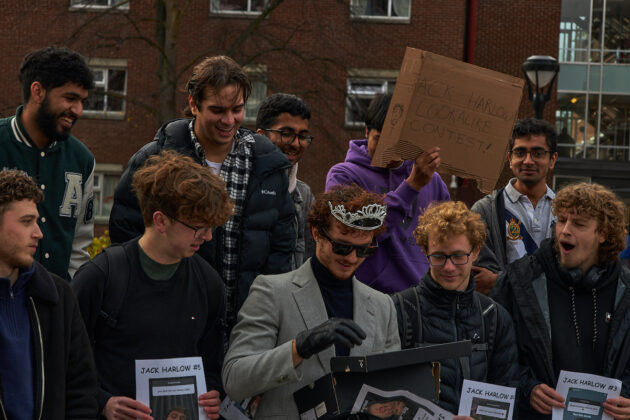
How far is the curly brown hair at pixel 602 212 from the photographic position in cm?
500

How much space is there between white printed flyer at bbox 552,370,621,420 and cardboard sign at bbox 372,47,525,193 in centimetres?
120

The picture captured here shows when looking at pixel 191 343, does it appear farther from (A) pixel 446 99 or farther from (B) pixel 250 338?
(A) pixel 446 99

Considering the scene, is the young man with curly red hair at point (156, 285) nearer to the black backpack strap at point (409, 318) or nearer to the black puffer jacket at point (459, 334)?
the black backpack strap at point (409, 318)

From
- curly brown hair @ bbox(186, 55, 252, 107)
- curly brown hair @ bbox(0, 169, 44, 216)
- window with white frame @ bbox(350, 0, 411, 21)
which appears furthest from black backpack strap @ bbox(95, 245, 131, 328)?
window with white frame @ bbox(350, 0, 411, 21)

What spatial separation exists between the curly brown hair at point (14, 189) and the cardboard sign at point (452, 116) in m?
2.05

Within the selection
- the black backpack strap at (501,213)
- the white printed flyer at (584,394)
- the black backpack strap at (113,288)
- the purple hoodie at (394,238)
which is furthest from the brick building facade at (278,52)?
the black backpack strap at (113,288)

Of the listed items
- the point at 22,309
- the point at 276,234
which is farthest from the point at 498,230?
the point at 22,309

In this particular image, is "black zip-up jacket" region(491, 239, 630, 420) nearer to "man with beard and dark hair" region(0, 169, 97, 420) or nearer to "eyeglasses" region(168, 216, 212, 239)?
"eyeglasses" region(168, 216, 212, 239)

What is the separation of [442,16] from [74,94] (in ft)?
68.1

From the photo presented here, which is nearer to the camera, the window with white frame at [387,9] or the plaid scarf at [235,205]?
the plaid scarf at [235,205]

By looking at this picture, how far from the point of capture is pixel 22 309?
375 cm

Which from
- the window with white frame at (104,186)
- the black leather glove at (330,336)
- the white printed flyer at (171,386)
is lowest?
the window with white frame at (104,186)

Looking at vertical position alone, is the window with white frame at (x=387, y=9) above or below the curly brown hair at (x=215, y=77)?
above

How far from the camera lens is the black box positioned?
388 cm
